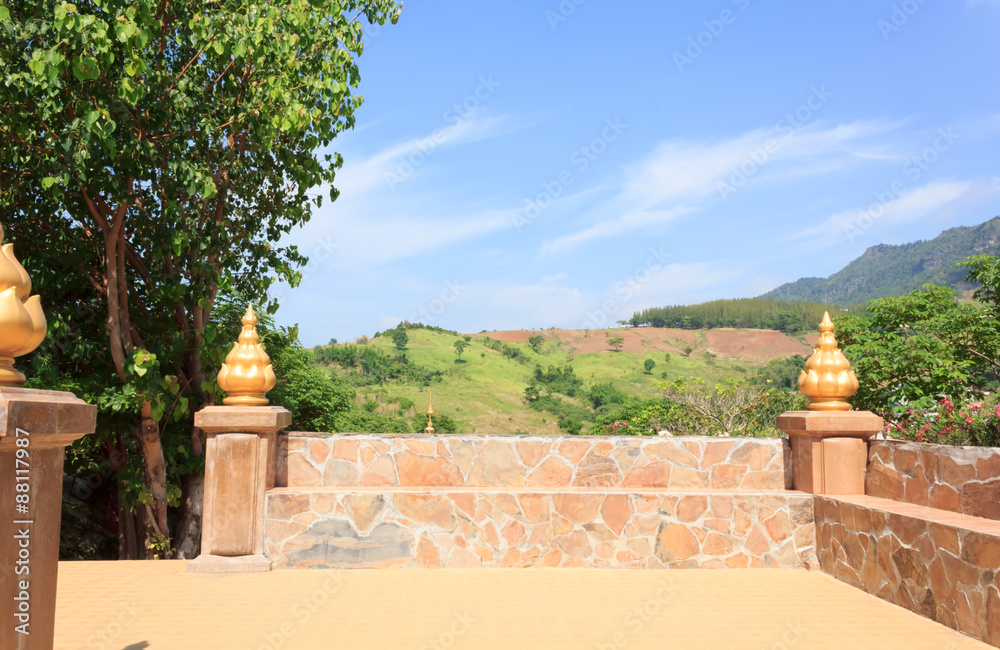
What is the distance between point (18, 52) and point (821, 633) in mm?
Answer: 8187

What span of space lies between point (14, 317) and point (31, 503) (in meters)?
0.68

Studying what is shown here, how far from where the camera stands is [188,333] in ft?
31.2

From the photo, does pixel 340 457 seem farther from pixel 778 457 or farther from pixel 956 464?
pixel 956 464

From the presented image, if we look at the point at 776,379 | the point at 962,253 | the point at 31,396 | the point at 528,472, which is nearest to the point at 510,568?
the point at 528,472

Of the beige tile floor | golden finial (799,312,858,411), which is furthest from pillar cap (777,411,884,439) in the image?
the beige tile floor

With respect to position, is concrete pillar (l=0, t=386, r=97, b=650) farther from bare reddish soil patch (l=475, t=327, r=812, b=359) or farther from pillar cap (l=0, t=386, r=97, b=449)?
bare reddish soil patch (l=475, t=327, r=812, b=359)

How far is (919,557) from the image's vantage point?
17.4ft

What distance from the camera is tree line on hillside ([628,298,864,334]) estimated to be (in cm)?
6119

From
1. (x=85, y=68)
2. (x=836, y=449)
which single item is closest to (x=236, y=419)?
(x=85, y=68)

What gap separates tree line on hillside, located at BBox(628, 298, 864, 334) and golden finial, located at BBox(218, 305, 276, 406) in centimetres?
5891

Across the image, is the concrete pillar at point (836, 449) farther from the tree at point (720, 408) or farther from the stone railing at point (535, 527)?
the tree at point (720, 408)

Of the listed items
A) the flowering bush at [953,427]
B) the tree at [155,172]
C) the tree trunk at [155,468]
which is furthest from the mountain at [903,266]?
the tree trunk at [155,468]

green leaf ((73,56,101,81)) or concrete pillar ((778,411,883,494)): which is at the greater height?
green leaf ((73,56,101,81))

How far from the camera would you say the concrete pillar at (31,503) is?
2564mm
